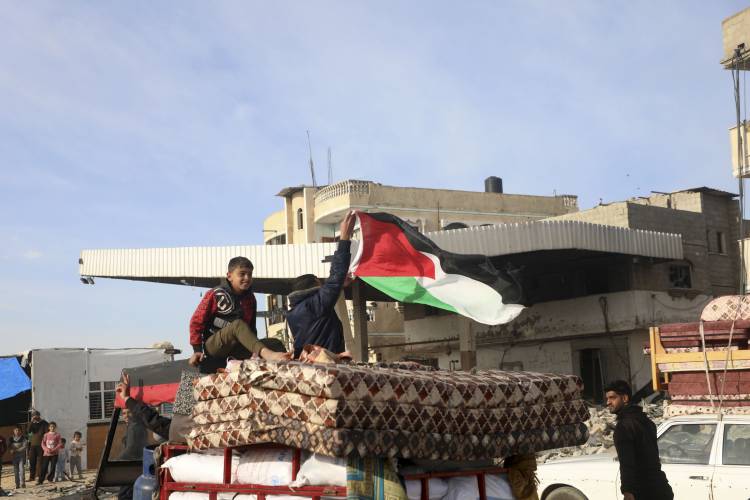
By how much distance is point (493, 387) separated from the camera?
4.69 m

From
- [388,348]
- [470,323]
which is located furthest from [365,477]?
[388,348]

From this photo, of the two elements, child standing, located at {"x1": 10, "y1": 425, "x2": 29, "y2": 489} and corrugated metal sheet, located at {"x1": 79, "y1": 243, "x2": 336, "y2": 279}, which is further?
corrugated metal sheet, located at {"x1": 79, "y1": 243, "x2": 336, "y2": 279}

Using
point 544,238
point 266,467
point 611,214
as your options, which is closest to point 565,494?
point 266,467

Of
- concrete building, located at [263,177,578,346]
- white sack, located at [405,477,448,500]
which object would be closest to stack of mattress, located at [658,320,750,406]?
white sack, located at [405,477,448,500]

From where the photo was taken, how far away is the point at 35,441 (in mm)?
24828

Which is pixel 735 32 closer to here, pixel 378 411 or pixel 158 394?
pixel 158 394

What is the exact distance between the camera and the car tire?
396 inches

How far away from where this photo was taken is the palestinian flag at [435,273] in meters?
13.5

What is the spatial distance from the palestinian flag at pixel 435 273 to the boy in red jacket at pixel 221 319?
275 inches

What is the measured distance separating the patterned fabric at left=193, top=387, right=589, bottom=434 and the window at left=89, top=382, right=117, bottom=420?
2665 cm

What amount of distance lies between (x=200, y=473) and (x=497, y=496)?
1.64 m

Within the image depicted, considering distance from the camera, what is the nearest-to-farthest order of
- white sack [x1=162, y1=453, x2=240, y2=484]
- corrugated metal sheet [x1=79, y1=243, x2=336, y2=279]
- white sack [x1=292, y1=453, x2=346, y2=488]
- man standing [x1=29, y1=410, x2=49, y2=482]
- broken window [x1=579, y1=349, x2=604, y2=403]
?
white sack [x1=292, y1=453, x2=346, y2=488] → white sack [x1=162, y1=453, x2=240, y2=484] → man standing [x1=29, y1=410, x2=49, y2=482] → corrugated metal sheet [x1=79, y1=243, x2=336, y2=279] → broken window [x1=579, y1=349, x2=604, y2=403]

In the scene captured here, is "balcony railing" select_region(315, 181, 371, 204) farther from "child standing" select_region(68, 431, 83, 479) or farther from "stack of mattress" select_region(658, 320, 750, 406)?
"stack of mattress" select_region(658, 320, 750, 406)

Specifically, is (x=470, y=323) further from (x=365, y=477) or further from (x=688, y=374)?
(x=365, y=477)
